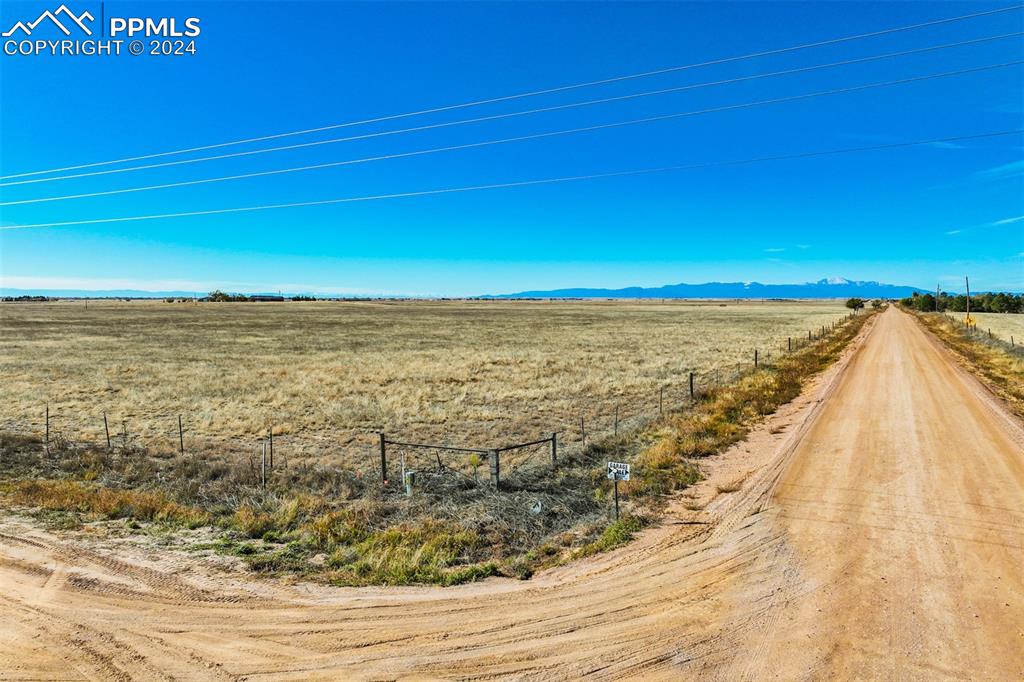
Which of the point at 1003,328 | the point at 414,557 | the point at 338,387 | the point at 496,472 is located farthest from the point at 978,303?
the point at 414,557

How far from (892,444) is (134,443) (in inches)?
918

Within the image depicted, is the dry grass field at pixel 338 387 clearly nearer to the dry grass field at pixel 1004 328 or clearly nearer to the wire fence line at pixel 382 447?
the wire fence line at pixel 382 447

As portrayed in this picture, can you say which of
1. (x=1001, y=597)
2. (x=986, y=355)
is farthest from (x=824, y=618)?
(x=986, y=355)

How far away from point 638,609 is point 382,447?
7359 millimetres

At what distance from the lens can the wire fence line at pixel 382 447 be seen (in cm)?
1369

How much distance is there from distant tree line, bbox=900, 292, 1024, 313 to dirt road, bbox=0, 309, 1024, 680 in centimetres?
16294

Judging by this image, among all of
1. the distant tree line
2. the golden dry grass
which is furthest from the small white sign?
the distant tree line

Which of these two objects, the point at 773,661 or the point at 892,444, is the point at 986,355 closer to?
the point at 892,444

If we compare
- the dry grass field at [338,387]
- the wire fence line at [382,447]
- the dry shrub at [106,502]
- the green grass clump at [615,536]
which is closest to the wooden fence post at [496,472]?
the wire fence line at [382,447]

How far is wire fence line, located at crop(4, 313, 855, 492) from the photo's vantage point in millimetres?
13688

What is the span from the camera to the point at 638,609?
7535 mm

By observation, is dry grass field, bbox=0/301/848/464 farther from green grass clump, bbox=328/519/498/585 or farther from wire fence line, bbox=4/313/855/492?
green grass clump, bbox=328/519/498/585

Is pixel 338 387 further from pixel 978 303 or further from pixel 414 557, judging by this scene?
pixel 978 303

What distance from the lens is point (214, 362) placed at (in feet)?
129
